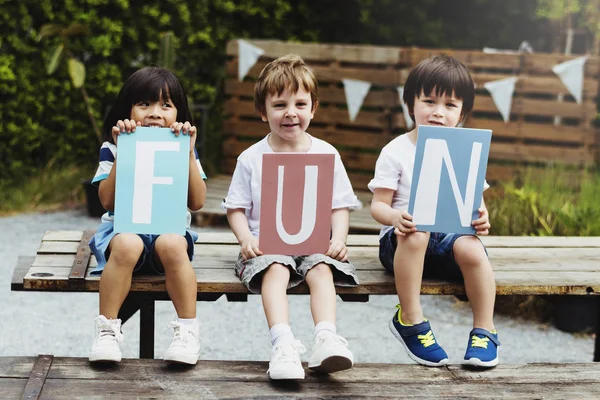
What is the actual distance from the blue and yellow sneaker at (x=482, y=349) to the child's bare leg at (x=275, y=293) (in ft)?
1.93

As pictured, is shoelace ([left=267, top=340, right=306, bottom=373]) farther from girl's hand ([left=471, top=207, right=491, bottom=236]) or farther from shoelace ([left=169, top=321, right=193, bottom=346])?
girl's hand ([left=471, top=207, right=491, bottom=236])

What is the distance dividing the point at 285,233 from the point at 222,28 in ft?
17.5

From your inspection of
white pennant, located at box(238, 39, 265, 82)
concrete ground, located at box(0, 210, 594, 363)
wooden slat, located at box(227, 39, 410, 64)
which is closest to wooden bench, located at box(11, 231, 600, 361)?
concrete ground, located at box(0, 210, 594, 363)

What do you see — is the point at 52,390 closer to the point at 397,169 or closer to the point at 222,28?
the point at 397,169

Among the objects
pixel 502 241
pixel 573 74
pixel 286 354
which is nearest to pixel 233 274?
pixel 286 354


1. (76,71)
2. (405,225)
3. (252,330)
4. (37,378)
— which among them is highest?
(76,71)

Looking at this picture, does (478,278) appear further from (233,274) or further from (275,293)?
(233,274)

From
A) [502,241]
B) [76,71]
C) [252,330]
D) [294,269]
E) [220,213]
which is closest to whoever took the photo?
[294,269]

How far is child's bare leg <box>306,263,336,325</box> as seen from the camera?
108 inches

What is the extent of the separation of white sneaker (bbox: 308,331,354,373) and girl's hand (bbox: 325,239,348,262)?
35 cm

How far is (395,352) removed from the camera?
4.25 m

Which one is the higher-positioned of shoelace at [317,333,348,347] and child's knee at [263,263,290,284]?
child's knee at [263,263,290,284]

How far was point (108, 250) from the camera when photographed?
113 inches

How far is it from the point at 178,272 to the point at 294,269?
377 mm
